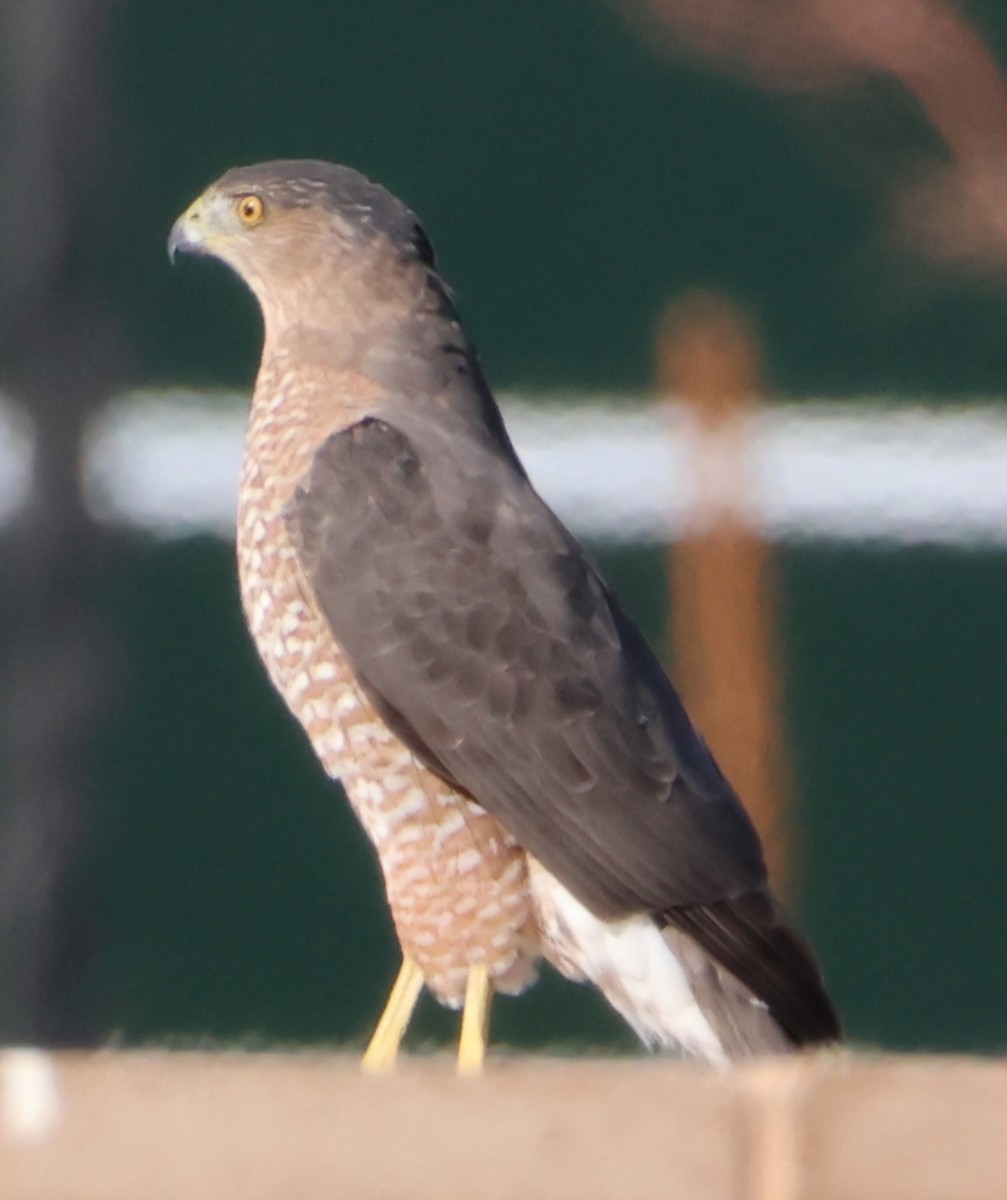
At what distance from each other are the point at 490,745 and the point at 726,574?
58.3 inches

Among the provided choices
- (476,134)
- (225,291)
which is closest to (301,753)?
(225,291)

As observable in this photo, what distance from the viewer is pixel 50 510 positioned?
4.18m

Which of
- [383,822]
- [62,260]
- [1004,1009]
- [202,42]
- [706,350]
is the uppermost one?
[202,42]

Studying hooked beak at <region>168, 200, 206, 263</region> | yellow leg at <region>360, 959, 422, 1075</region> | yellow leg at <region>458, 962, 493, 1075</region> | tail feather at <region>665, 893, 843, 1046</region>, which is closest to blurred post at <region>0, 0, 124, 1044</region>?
hooked beak at <region>168, 200, 206, 263</region>

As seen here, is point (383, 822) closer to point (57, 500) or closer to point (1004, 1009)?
point (57, 500)

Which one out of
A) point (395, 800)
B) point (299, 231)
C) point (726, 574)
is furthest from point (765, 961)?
point (726, 574)

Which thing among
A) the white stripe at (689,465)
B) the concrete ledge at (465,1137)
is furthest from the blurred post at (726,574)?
the concrete ledge at (465,1137)

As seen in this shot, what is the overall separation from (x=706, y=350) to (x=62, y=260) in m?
1.16

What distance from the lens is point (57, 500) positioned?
13.7 feet

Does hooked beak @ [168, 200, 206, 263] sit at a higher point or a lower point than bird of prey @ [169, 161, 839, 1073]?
higher

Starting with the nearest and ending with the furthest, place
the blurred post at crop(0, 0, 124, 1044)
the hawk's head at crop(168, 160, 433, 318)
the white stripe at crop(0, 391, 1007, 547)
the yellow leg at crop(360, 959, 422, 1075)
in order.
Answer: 1. the yellow leg at crop(360, 959, 422, 1075)
2. the hawk's head at crop(168, 160, 433, 318)
3. the blurred post at crop(0, 0, 124, 1044)
4. the white stripe at crop(0, 391, 1007, 547)

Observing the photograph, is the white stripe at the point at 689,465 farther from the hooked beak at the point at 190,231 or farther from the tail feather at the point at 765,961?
the tail feather at the point at 765,961

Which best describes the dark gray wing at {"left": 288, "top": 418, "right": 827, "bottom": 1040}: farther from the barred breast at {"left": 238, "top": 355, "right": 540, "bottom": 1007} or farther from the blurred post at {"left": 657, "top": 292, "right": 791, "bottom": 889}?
the blurred post at {"left": 657, "top": 292, "right": 791, "bottom": 889}

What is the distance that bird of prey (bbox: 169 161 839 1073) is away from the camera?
2.98m
